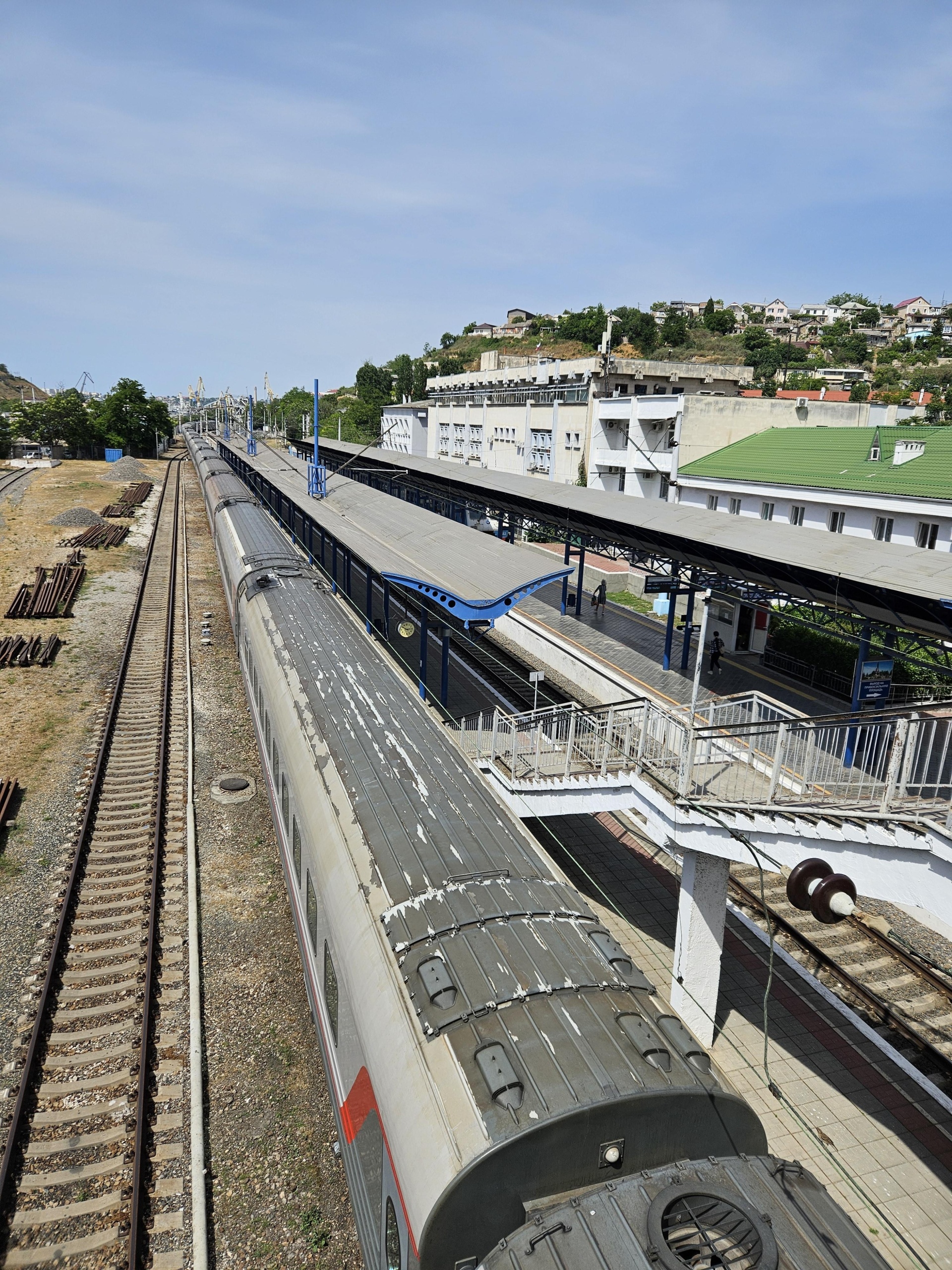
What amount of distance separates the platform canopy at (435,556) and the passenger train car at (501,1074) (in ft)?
21.7

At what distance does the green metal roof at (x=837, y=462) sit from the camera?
30.9m

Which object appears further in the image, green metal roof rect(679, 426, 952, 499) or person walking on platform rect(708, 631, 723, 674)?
green metal roof rect(679, 426, 952, 499)

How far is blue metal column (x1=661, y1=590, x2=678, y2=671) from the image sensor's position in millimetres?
23203

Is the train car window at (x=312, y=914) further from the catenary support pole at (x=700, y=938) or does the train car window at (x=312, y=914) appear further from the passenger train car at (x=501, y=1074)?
the catenary support pole at (x=700, y=938)

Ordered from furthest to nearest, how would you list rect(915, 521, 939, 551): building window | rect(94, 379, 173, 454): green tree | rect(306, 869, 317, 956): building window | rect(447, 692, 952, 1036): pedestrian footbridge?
rect(94, 379, 173, 454): green tree, rect(915, 521, 939, 551): building window, rect(306, 869, 317, 956): building window, rect(447, 692, 952, 1036): pedestrian footbridge

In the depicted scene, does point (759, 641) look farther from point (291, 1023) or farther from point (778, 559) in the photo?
point (291, 1023)

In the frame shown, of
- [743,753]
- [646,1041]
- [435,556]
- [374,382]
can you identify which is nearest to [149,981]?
[646,1041]

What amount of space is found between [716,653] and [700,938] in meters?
14.3

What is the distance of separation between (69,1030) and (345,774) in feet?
18.1

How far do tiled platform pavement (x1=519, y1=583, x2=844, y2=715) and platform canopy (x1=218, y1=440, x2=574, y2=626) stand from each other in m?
5.48

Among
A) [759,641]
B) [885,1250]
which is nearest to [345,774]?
[885,1250]

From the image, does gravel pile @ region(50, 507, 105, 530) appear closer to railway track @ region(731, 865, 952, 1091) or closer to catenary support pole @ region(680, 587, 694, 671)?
catenary support pole @ region(680, 587, 694, 671)

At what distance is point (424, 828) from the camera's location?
814 centimetres

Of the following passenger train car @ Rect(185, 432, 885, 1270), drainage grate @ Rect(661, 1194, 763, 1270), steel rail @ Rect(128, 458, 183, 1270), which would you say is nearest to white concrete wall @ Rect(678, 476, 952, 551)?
steel rail @ Rect(128, 458, 183, 1270)
